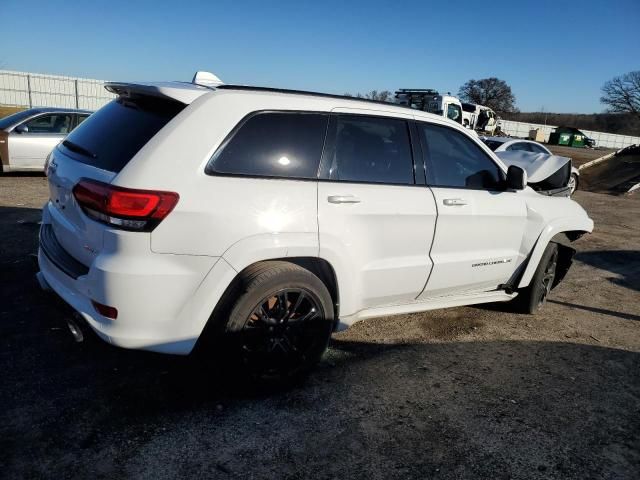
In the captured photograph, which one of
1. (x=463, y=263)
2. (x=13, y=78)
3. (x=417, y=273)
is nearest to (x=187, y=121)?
(x=417, y=273)

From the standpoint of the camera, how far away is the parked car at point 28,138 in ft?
31.0

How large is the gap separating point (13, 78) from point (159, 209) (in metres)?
29.8

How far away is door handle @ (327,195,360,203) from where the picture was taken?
299 centimetres

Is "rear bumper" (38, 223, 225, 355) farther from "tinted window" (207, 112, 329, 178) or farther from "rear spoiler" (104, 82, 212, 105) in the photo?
"rear spoiler" (104, 82, 212, 105)

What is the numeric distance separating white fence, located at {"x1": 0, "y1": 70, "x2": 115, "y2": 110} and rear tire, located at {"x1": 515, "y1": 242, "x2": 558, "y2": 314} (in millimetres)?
26943

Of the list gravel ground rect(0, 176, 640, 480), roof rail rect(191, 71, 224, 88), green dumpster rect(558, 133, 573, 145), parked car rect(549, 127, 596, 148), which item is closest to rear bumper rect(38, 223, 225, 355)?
gravel ground rect(0, 176, 640, 480)

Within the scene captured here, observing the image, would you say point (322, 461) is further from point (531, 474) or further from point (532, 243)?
point (532, 243)

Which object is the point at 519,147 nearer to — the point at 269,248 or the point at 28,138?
the point at 28,138

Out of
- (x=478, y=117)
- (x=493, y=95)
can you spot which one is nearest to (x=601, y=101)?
(x=493, y=95)

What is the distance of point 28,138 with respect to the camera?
378 inches

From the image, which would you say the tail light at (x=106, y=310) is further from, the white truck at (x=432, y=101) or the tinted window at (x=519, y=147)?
the white truck at (x=432, y=101)

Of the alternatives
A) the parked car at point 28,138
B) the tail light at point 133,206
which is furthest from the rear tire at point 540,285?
the parked car at point 28,138

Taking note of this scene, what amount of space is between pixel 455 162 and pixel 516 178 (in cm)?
54

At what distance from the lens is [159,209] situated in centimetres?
247
